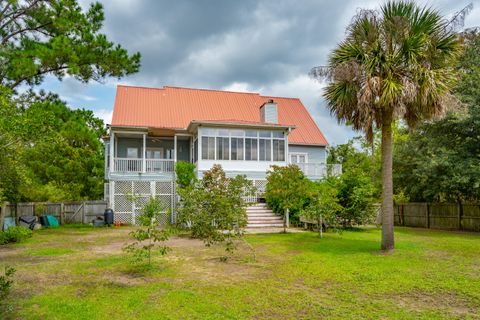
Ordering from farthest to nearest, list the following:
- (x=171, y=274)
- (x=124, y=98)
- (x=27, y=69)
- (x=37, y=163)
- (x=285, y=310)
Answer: (x=124, y=98), (x=37, y=163), (x=27, y=69), (x=171, y=274), (x=285, y=310)

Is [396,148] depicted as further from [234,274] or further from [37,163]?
[37,163]

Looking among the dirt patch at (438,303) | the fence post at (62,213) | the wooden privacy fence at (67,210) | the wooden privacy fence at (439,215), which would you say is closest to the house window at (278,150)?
the wooden privacy fence at (439,215)

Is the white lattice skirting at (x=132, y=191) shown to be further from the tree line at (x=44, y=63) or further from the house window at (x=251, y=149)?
the tree line at (x=44, y=63)

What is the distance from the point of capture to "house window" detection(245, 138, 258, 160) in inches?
837

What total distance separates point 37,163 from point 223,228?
1817 cm

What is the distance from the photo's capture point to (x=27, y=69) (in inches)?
334

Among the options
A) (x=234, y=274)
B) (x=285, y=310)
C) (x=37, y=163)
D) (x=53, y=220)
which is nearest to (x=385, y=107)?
(x=234, y=274)

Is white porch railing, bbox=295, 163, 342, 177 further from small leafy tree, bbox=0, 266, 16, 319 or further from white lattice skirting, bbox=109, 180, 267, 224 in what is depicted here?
small leafy tree, bbox=0, 266, 16, 319

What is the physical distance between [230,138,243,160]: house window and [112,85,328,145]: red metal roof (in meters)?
2.66

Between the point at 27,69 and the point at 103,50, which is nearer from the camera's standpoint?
the point at 27,69

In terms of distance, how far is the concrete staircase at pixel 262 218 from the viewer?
18.7 meters

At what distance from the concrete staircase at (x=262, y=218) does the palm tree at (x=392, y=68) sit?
28.3ft

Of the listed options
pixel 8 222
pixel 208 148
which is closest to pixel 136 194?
pixel 208 148

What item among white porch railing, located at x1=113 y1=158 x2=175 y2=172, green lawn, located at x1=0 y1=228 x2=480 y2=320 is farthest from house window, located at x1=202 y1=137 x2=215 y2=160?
green lawn, located at x1=0 y1=228 x2=480 y2=320
